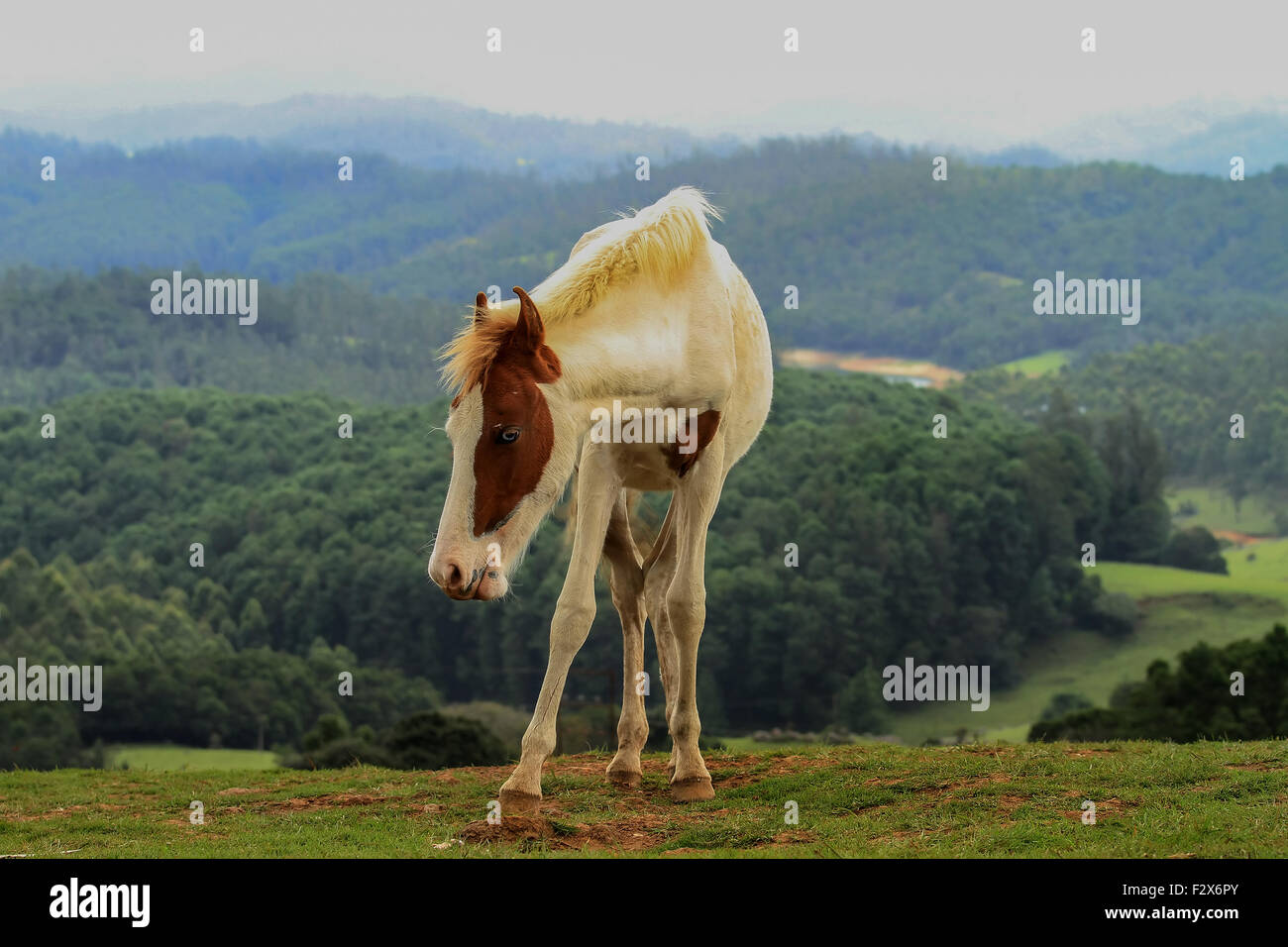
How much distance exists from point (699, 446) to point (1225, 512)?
11373 centimetres

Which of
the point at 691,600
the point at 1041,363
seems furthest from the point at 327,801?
the point at 1041,363

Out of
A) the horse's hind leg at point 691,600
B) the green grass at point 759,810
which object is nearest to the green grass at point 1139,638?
the green grass at point 759,810

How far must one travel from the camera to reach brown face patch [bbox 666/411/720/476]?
30.0 feet

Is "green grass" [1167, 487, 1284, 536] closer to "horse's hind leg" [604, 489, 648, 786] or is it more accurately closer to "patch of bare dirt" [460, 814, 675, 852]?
"horse's hind leg" [604, 489, 648, 786]

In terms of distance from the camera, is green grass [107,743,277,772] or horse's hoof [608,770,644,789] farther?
green grass [107,743,277,772]

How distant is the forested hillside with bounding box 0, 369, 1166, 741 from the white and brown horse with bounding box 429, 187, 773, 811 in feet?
194

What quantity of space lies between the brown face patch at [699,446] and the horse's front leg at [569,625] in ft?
1.84

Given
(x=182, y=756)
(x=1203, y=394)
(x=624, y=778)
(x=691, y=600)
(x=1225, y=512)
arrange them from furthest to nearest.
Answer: (x=1203, y=394) → (x=1225, y=512) → (x=182, y=756) → (x=624, y=778) → (x=691, y=600)

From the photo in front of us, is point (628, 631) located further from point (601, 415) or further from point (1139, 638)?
point (1139, 638)

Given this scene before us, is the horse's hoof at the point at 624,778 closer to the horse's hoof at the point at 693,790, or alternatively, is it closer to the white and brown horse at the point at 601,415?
the white and brown horse at the point at 601,415

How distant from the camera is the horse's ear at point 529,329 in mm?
7996

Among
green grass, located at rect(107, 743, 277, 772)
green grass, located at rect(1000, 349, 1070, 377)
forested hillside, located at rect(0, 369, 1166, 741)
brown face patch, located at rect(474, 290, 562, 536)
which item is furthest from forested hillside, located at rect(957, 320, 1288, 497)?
brown face patch, located at rect(474, 290, 562, 536)

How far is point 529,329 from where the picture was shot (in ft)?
26.4

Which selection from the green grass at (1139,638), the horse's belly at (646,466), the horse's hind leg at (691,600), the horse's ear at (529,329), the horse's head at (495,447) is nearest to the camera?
the horse's head at (495,447)
